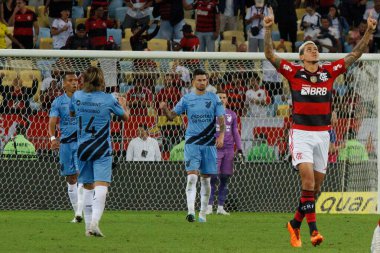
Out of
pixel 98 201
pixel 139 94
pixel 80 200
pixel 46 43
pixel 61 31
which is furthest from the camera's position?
pixel 46 43

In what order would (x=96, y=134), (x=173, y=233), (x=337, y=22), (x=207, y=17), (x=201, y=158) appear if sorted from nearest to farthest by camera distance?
(x=96, y=134) < (x=173, y=233) < (x=201, y=158) < (x=207, y=17) < (x=337, y=22)

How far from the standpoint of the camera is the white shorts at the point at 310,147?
37.2 ft

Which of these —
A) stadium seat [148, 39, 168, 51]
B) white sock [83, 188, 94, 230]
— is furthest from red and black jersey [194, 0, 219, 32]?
white sock [83, 188, 94, 230]

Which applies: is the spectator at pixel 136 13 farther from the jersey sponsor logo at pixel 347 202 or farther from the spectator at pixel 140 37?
the jersey sponsor logo at pixel 347 202

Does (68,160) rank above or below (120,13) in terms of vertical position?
below

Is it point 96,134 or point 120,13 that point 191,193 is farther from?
point 120,13

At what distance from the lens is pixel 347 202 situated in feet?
60.3

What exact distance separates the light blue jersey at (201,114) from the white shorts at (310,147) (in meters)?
3.93

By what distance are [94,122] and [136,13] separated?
13.8 meters

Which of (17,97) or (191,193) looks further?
(17,97)

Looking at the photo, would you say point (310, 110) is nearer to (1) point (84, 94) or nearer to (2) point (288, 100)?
(1) point (84, 94)

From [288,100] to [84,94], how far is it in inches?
299

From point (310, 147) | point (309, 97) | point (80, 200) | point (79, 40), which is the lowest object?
point (80, 200)

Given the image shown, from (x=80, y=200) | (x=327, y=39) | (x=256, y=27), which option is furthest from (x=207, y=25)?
(x=80, y=200)
